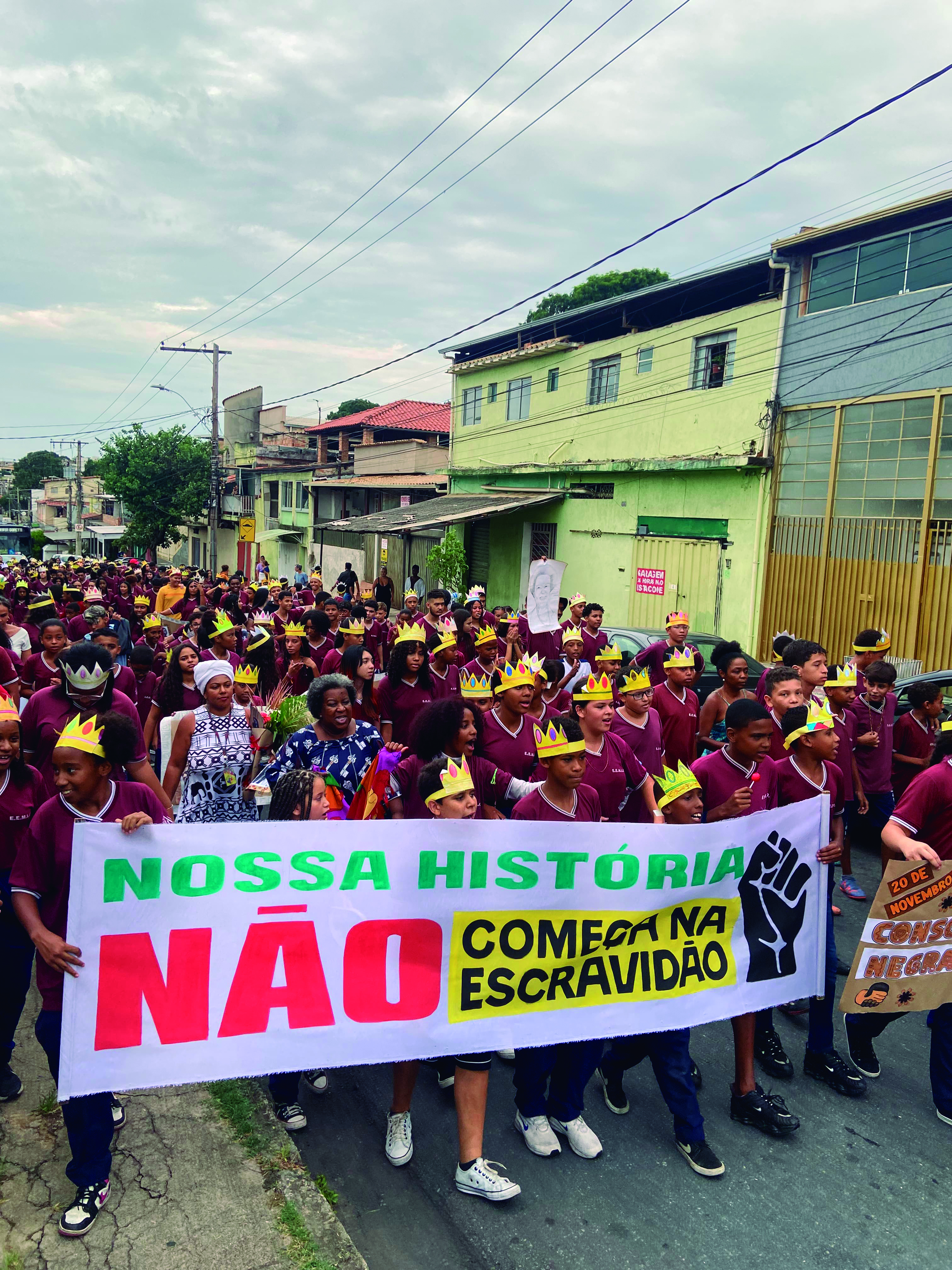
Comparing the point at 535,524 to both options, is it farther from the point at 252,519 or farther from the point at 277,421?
the point at 277,421

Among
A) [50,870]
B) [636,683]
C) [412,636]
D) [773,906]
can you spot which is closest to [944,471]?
[636,683]

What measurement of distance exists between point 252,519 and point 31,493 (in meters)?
93.7

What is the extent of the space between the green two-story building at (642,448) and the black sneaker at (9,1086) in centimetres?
1565

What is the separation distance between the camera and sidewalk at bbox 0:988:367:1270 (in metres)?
3.08

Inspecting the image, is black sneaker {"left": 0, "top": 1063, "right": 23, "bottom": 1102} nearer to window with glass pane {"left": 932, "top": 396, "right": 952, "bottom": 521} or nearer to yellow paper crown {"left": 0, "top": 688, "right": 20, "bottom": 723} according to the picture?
yellow paper crown {"left": 0, "top": 688, "right": 20, "bottom": 723}

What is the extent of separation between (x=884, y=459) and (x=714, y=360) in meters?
4.66

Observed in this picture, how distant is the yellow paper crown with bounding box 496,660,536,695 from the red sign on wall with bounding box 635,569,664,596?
1496 cm

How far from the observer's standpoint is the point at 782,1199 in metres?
3.56

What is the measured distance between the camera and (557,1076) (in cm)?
392

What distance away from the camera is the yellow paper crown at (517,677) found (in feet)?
17.3

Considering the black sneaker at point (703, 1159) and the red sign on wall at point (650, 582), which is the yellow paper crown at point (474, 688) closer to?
the black sneaker at point (703, 1159)

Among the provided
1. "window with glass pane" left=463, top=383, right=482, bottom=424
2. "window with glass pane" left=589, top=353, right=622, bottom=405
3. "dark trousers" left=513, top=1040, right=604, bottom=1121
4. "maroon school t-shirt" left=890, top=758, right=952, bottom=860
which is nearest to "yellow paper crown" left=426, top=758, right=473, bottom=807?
"dark trousers" left=513, top=1040, right=604, bottom=1121

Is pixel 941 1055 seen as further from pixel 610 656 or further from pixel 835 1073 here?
pixel 610 656

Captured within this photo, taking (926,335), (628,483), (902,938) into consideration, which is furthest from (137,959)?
(628,483)
